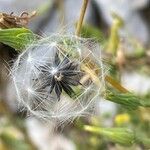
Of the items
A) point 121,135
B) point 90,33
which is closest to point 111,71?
point 121,135

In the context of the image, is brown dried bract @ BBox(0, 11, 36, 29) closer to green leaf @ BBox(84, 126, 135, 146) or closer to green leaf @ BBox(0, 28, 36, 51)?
green leaf @ BBox(0, 28, 36, 51)

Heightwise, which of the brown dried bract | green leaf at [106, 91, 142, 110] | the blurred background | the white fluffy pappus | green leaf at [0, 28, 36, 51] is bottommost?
the blurred background

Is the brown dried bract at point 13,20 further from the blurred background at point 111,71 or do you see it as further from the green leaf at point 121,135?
the green leaf at point 121,135

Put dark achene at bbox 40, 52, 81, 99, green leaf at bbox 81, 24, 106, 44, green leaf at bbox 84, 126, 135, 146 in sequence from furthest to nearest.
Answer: green leaf at bbox 81, 24, 106, 44, green leaf at bbox 84, 126, 135, 146, dark achene at bbox 40, 52, 81, 99

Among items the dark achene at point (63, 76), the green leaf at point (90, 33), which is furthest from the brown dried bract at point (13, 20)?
the green leaf at point (90, 33)

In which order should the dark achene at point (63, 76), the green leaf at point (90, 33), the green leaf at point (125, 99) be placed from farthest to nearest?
the green leaf at point (90, 33) < the green leaf at point (125, 99) < the dark achene at point (63, 76)

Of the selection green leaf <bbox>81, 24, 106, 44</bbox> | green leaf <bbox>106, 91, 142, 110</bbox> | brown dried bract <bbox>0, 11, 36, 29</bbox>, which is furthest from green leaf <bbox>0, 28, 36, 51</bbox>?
green leaf <bbox>81, 24, 106, 44</bbox>

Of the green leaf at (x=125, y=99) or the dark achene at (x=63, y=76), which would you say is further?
the green leaf at (x=125, y=99)

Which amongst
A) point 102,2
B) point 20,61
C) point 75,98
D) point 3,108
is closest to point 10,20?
point 20,61
